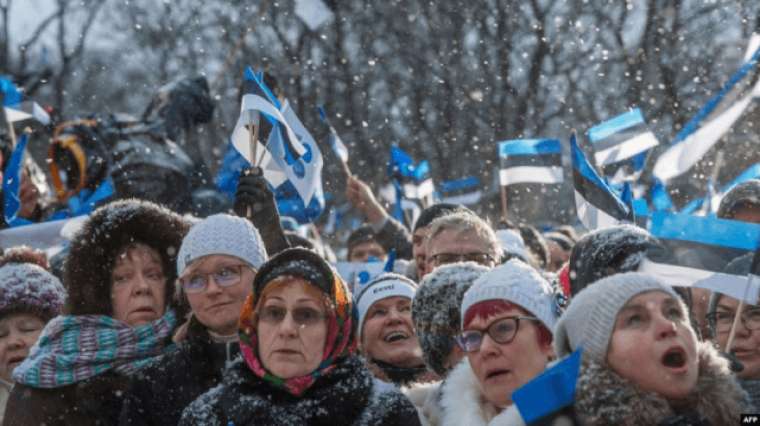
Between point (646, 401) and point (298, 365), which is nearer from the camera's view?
point (646, 401)

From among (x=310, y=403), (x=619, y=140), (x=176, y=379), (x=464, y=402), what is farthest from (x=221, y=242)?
(x=619, y=140)

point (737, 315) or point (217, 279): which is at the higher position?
point (217, 279)

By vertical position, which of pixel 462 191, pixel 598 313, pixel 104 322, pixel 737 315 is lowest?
pixel 737 315

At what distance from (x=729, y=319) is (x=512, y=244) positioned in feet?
8.14

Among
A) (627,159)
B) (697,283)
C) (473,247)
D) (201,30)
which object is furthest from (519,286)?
(201,30)

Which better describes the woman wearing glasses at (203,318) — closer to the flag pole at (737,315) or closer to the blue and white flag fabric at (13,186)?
the flag pole at (737,315)

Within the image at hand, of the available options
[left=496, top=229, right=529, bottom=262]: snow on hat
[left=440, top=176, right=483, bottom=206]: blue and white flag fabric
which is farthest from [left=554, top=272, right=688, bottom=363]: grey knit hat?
[left=440, top=176, right=483, bottom=206]: blue and white flag fabric

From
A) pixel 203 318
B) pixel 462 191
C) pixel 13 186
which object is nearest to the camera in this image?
pixel 203 318

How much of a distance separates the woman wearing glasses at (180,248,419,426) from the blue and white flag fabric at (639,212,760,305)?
0.93m

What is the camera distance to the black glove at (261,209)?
5.48 meters

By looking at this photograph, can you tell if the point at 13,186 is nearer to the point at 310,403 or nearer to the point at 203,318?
the point at 203,318

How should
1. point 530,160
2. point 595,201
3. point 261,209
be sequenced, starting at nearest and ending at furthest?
1. point 261,209
2. point 595,201
3. point 530,160

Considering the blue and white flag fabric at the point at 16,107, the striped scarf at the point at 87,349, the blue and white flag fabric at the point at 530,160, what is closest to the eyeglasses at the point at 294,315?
the striped scarf at the point at 87,349

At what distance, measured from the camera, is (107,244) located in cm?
505
